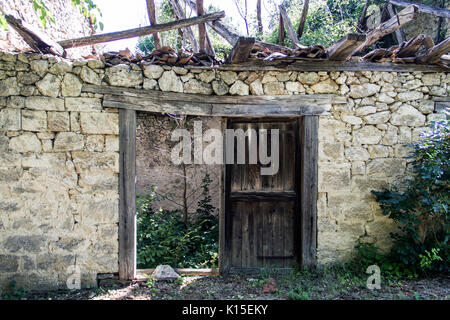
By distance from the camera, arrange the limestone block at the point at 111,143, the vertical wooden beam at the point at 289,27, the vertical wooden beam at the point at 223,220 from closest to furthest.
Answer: the limestone block at the point at 111,143 → the vertical wooden beam at the point at 223,220 → the vertical wooden beam at the point at 289,27

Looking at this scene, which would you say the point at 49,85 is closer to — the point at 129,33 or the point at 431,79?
the point at 129,33

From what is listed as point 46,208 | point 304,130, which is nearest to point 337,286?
point 304,130

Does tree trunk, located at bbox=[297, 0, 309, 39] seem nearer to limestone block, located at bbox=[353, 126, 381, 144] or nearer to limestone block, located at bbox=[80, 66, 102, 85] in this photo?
limestone block, located at bbox=[353, 126, 381, 144]

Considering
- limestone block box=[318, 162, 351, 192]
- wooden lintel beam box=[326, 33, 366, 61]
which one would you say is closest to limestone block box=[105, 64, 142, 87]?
wooden lintel beam box=[326, 33, 366, 61]

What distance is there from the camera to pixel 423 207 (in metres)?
3.69

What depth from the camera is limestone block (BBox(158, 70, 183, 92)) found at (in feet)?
12.1

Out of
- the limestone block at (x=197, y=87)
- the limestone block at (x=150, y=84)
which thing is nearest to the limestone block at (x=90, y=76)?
the limestone block at (x=150, y=84)

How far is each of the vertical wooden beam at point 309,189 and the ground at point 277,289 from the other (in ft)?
0.94

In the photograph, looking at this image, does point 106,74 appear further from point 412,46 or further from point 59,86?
point 412,46

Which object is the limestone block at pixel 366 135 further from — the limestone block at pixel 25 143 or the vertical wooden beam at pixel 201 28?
the limestone block at pixel 25 143

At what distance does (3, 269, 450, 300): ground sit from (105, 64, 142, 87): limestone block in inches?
91.1

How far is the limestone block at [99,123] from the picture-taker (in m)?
3.54

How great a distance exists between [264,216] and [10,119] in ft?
10.4

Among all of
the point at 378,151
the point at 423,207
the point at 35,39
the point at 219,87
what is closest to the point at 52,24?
the point at 35,39
